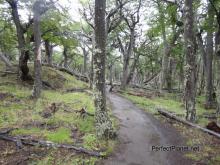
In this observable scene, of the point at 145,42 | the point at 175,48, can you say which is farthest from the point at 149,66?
the point at 175,48

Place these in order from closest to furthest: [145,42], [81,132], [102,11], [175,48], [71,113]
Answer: [102,11] < [81,132] < [71,113] < [175,48] < [145,42]

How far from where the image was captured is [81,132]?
35.0 feet

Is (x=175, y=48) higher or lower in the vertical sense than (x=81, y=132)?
higher

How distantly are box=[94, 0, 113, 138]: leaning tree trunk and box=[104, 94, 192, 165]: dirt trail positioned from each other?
0.84 meters

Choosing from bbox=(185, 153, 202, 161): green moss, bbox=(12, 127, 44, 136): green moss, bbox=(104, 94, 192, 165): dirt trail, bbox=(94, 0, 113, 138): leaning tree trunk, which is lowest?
bbox=(185, 153, 202, 161): green moss

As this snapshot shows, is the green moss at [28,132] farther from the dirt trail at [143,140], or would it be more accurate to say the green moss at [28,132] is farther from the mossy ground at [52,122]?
the dirt trail at [143,140]

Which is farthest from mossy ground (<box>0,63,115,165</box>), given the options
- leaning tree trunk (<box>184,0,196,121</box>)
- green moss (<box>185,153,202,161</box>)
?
leaning tree trunk (<box>184,0,196,121</box>)

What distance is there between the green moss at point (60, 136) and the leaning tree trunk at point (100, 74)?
1.18 meters

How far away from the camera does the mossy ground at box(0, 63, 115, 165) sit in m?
8.62

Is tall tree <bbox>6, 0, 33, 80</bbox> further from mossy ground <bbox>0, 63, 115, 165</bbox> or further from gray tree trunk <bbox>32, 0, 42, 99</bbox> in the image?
gray tree trunk <bbox>32, 0, 42, 99</bbox>

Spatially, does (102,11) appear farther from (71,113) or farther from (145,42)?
(145,42)

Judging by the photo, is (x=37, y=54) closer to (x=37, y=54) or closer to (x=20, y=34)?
(x=37, y=54)

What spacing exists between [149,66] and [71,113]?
32.1 m

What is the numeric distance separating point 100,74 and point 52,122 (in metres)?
3.50
